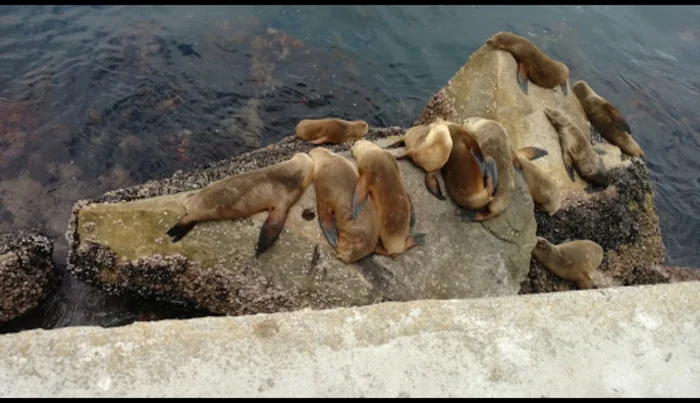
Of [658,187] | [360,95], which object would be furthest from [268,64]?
[658,187]

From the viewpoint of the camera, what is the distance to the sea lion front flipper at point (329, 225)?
413cm

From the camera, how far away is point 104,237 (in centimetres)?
406

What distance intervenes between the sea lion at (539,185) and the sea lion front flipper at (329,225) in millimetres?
2138

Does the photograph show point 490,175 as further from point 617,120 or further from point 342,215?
point 617,120

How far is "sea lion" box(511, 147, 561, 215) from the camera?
5426mm

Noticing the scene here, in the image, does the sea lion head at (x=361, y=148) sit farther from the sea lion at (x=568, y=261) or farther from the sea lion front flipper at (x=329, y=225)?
the sea lion at (x=568, y=261)

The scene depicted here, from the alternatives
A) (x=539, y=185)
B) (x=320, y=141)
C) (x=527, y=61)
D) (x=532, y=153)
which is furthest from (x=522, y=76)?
(x=320, y=141)

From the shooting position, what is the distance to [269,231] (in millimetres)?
4059

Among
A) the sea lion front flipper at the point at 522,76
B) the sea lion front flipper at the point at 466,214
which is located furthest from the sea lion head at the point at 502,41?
the sea lion front flipper at the point at 466,214

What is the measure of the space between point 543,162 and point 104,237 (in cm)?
440

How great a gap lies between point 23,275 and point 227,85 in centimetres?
488

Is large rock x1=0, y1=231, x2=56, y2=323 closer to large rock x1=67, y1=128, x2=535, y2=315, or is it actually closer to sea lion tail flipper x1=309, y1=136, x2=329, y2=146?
large rock x1=67, y1=128, x2=535, y2=315

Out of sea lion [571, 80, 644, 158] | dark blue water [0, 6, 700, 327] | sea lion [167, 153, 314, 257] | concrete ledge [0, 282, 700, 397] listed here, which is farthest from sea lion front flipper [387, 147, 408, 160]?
sea lion [571, 80, 644, 158]
